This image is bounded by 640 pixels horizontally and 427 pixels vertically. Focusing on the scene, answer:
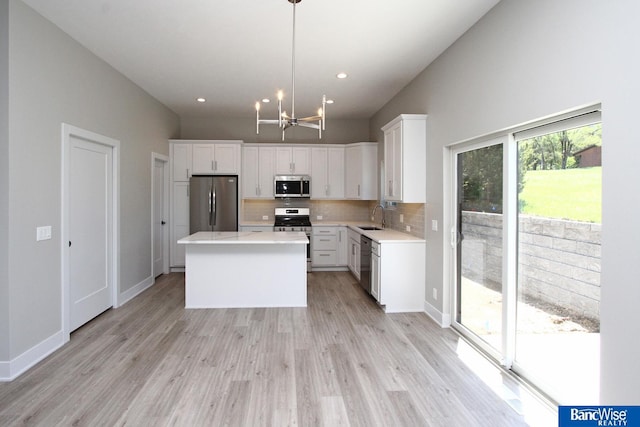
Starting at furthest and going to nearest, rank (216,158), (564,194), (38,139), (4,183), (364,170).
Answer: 1. (364,170)
2. (216,158)
3. (38,139)
4. (4,183)
5. (564,194)

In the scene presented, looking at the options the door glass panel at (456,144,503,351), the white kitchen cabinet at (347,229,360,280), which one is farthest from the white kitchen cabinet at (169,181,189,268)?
the door glass panel at (456,144,503,351)

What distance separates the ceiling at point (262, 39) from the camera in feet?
9.65

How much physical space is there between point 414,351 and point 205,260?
271 cm

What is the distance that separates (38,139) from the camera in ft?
9.91

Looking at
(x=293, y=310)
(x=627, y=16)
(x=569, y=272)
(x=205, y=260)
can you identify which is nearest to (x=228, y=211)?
(x=205, y=260)

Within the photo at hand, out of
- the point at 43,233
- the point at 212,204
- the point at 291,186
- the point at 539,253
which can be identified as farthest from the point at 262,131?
the point at 539,253

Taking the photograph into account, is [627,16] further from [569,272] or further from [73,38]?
[73,38]

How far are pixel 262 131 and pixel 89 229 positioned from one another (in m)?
3.88

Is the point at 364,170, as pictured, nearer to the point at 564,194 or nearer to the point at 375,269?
the point at 375,269

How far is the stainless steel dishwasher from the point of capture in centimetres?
483

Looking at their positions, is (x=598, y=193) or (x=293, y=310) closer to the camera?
(x=598, y=193)

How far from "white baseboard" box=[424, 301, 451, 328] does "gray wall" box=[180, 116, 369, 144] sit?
4077mm

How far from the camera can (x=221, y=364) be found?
9.73ft

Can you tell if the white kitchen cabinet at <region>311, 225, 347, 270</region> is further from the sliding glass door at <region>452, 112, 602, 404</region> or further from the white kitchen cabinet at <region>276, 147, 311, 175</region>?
the sliding glass door at <region>452, 112, 602, 404</region>
